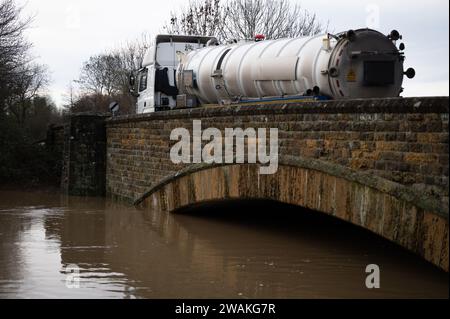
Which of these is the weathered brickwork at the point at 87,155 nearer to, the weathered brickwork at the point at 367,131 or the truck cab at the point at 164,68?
the truck cab at the point at 164,68

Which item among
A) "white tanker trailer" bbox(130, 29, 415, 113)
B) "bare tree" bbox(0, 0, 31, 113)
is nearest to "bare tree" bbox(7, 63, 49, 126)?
"bare tree" bbox(0, 0, 31, 113)

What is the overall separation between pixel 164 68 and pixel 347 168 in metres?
10.6

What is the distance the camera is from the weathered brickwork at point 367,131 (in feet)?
25.7

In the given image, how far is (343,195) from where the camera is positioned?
9414 mm

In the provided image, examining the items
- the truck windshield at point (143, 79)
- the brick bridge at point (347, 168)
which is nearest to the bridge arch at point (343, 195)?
the brick bridge at point (347, 168)

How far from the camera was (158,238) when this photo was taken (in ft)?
41.2

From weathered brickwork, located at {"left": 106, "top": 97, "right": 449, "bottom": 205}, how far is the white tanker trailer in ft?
2.92

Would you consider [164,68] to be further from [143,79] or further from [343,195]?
[343,195]

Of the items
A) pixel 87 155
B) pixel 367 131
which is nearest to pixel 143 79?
pixel 87 155

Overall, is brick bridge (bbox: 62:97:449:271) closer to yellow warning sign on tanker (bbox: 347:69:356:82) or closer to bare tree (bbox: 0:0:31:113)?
yellow warning sign on tanker (bbox: 347:69:356:82)

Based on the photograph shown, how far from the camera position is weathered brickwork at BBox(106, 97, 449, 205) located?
782 centimetres

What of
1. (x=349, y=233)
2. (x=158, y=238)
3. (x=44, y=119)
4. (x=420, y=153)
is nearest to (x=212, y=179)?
(x=158, y=238)

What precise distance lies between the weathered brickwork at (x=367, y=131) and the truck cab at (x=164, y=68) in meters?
4.63

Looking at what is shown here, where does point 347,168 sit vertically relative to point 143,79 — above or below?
below
